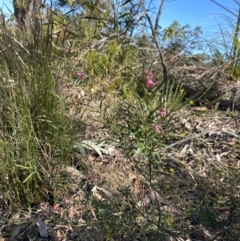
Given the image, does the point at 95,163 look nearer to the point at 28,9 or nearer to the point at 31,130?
the point at 31,130

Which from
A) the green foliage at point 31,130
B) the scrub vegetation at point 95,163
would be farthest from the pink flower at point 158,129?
the green foliage at point 31,130

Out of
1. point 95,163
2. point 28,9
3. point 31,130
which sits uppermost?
point 28,9

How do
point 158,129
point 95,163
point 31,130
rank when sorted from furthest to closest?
point 95,163
point 31,130
point 158,129

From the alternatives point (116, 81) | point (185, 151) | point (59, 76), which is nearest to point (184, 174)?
point (185, 151)

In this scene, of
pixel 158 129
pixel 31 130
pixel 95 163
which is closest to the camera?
pixel 158 129

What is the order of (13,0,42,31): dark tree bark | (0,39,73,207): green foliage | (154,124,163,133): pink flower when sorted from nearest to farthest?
(154,124,163,133): pink flower
(0,39,73,207): green foliage
(13,0,42,31): dark tree bark

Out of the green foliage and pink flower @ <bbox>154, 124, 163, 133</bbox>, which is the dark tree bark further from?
pink flower @ <bbox>154, 124, 163, 133</bbox>

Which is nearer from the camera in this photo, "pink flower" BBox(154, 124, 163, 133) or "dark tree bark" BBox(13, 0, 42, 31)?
"pink flower" BBox(154, 124, 163, 133)

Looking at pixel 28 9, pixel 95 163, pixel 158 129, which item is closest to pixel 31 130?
pixel 95 163

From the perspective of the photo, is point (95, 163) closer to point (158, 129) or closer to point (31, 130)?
point (31, 130)

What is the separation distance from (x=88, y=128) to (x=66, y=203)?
600 millimetres

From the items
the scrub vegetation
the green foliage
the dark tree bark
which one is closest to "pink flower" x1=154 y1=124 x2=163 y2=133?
the scrub vegetation

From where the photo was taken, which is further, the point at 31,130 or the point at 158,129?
the point at 31,130

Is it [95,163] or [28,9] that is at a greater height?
[28,9]
